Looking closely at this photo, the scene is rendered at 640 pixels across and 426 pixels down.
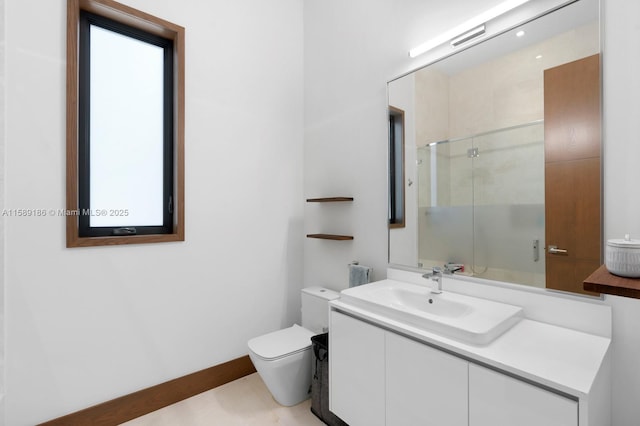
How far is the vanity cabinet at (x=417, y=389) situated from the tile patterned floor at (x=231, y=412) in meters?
0.37

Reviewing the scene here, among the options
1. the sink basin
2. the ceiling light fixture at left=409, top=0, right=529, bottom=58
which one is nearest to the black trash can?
the sink basin

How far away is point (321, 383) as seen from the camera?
1.76 metres

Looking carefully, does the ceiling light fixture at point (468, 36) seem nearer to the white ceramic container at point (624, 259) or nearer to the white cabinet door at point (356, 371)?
the white ceramic container at point (624, 259)

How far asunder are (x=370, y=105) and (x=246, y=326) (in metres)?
1.83

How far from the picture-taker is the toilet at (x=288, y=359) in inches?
70.4

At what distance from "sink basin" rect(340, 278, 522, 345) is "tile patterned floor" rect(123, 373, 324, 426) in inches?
33.2

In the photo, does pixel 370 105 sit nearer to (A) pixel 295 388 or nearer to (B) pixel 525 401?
(B) pixel 525 401

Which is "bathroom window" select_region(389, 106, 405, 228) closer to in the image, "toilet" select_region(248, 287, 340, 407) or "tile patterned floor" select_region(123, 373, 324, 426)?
"toilet" select_region(248, 287, 340, 407)

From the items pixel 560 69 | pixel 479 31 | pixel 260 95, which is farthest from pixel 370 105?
pixel 560 69

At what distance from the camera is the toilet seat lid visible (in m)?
1.80

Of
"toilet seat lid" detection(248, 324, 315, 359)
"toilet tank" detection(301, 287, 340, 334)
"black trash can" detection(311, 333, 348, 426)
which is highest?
"toilet tank" detection(301, 287, 340, 334)

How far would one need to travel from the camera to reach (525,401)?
35.8 inches

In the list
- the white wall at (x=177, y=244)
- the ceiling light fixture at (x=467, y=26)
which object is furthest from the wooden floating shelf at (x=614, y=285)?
the white wall at (x=177, y=244)

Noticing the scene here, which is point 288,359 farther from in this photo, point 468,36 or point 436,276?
point 468,36
